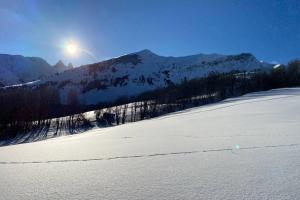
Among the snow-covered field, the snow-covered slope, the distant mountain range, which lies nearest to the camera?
the snow-covered field

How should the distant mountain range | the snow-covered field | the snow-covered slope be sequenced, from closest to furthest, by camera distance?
the snow-covered field → the distant mountain range → the snow-covered slope

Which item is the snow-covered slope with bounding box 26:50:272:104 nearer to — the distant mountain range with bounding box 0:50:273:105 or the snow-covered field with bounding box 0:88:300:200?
the distant mountain range with bounding box 0:50:273:105

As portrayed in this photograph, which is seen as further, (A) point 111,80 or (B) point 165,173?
(A) point 111,80

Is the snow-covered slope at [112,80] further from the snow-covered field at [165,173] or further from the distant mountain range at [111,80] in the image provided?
the snow-covered field at [165,173]

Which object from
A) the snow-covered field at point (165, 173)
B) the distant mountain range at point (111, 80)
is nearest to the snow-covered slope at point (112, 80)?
the distant mountain range at point (111, 80)

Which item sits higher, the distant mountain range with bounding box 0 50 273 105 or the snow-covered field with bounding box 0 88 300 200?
the distant mountain range with bounding box 0 50 273 105

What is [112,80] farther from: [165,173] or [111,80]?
[165,173]

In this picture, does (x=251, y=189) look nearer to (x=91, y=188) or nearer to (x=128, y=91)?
(x=91, y=188)

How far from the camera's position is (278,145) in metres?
3.56

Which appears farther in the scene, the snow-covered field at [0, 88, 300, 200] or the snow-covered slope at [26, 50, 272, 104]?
the snow-covered slope at [26, 50, 272, 104]

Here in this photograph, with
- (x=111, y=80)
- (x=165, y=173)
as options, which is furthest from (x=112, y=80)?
(x=165, y=173)

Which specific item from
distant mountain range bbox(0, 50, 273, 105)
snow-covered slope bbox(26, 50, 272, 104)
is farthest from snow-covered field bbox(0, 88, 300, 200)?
snow-covered slope bbox(26, 50, 272, 104)

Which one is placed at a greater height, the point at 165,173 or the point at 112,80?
the point at 112,80

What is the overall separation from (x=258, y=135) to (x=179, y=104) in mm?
54192
